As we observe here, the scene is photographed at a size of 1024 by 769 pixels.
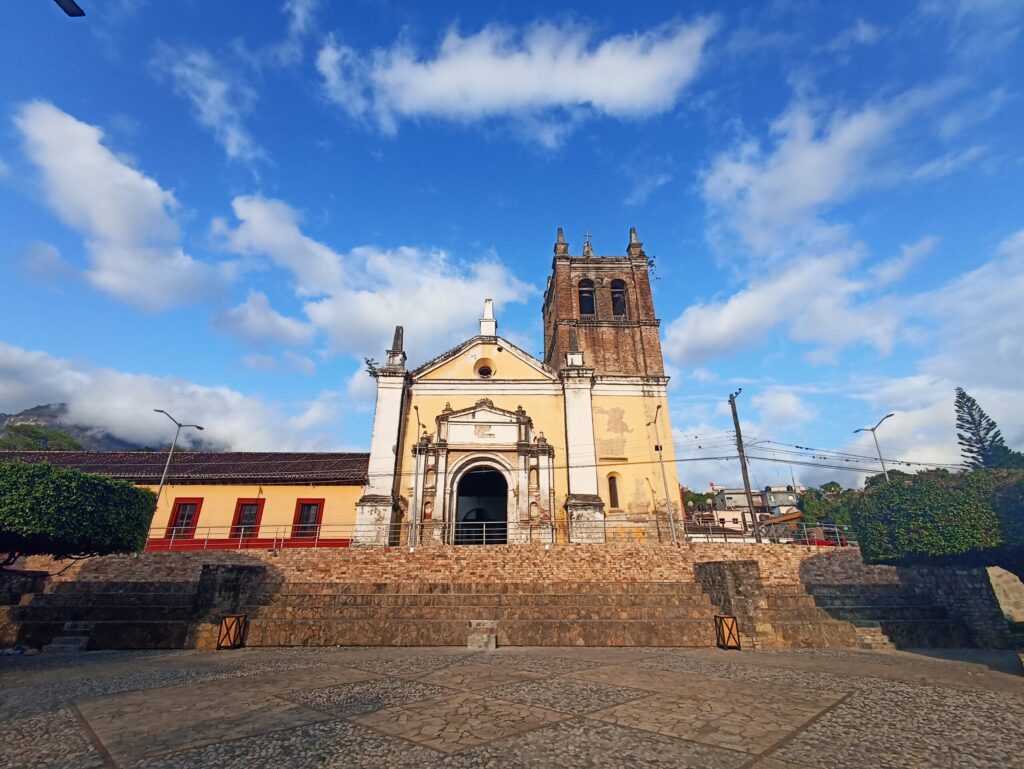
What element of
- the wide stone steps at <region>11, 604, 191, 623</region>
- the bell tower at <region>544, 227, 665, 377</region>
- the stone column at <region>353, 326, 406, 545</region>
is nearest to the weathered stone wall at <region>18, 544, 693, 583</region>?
the wide stone steps at <region>11, 604, 191, 623</region>

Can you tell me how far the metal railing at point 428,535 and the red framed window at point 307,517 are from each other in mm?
45

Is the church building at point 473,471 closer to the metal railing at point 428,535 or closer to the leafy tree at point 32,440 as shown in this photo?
the metal railing at point 428,535

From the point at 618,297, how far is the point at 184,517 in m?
24.9

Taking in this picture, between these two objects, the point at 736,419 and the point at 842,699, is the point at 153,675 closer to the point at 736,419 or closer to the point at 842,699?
the point at 842,699

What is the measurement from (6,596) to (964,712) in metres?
19.7

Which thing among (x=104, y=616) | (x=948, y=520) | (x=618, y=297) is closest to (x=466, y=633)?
(x=104, y=616)

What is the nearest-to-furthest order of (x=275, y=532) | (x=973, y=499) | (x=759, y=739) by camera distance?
(x=759, y=739) < (x=973, y=499) < (x=275, y=532)

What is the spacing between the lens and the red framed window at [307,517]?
68.9ft

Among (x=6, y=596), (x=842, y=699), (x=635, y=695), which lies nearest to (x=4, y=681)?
(x=6, y=596)

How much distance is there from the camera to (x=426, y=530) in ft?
60.8

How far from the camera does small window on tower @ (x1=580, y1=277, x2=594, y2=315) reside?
Answer: 27625mm

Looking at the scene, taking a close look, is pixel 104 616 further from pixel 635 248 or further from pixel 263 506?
pixel 635 248

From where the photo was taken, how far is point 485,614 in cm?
1131

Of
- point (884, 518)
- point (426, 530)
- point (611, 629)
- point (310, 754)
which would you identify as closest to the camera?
point (310, 754)
